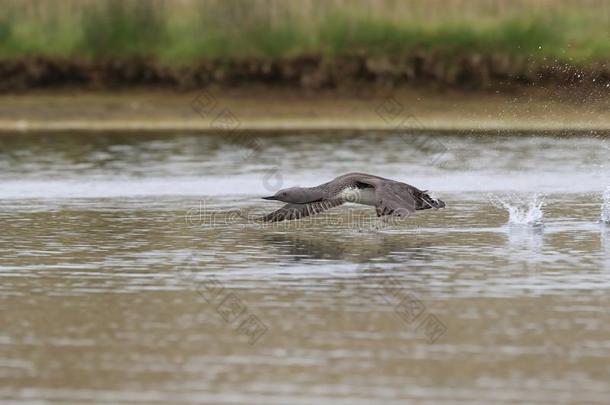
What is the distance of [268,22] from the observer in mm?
31422

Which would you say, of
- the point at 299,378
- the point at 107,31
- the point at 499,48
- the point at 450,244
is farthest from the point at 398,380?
the point at 107,31

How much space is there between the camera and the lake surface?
33.0 ft

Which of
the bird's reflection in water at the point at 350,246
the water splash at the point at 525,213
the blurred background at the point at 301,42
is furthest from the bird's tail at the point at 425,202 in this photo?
the blurred background at the point at 301,42

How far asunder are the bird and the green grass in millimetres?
12614

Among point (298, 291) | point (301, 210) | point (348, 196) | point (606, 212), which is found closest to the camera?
point (298, 291)

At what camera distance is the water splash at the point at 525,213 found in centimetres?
1734

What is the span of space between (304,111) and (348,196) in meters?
12.0

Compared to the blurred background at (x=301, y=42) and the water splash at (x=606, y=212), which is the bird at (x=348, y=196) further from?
the blurred background at (x=301, y=42)

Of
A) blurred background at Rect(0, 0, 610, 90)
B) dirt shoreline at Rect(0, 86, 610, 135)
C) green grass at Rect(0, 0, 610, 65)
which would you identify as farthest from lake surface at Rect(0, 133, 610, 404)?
green grass at Rect(0, 0, 610, 65)

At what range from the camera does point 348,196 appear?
16844mm

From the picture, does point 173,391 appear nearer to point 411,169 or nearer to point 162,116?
point 411,169

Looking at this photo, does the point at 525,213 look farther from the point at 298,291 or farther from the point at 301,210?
the point at 298,291

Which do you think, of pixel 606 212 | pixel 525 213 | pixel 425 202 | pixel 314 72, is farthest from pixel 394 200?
pixel 314 72

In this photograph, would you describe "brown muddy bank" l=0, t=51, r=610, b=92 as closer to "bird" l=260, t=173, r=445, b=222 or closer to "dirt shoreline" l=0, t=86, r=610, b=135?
"dirt shoreline" l=0, t=86, r=610, b=135
